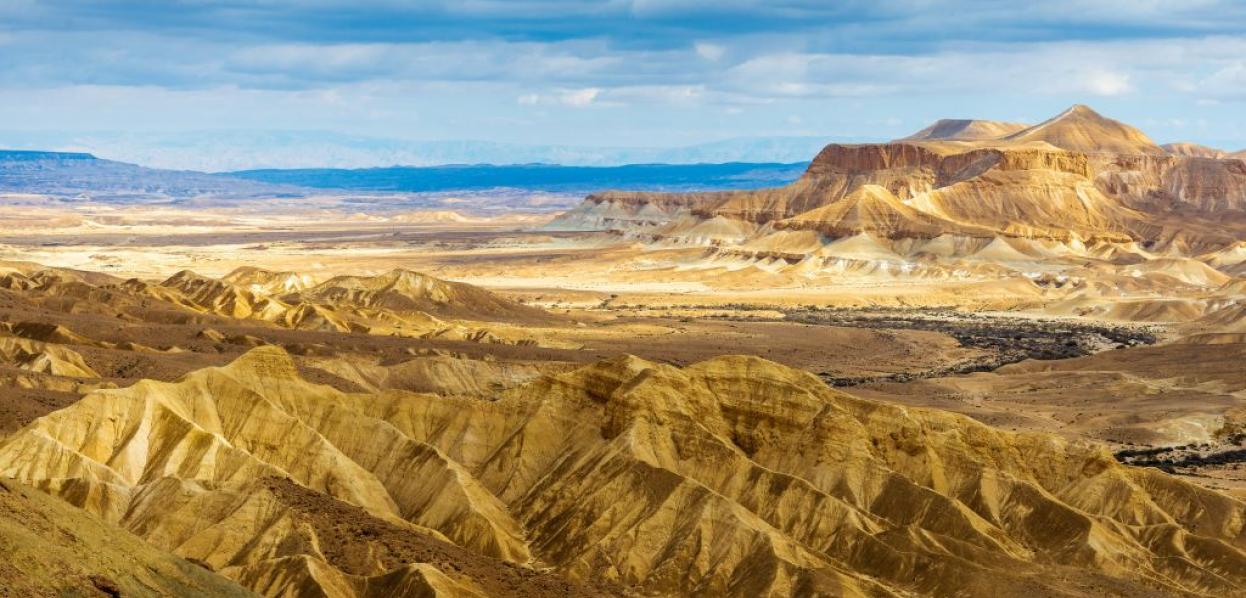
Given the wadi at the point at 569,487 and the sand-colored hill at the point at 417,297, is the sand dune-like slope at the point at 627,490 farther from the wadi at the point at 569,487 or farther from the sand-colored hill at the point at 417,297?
the sand-colored hill at the point at 417,297

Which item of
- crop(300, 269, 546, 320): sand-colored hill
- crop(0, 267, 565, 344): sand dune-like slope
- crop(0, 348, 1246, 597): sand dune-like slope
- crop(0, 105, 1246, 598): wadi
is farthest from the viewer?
crop(300, 269, 546, 320): sand-colored hill

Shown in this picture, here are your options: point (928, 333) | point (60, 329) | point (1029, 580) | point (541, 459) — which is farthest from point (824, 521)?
point (928, 333)

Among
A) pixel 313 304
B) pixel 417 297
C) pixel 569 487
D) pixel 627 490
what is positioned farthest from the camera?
pixel 417 297

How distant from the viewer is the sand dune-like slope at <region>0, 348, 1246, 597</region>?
44500 millimetres

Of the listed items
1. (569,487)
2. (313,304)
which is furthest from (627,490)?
(313,304)

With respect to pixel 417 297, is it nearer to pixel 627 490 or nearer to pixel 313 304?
pixel 313 304

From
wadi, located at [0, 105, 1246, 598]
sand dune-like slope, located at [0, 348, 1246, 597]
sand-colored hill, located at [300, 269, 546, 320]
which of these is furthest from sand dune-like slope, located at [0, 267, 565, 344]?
sand dune-like slope, located at [0, 348, 1246, 597]

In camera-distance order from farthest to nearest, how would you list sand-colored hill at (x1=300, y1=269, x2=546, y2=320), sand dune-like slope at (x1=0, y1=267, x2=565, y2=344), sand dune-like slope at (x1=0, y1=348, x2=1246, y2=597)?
sand-colored hill at (x1=300, y1=269, x2=546, y2=320) → sand dune-like slope at (x1=0, y1=267, x2=565, y2=344) → sand dune-like slope at (x1=0, y1=348, x2=1246, y2=597)

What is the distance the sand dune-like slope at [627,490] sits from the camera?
44500 millimetres

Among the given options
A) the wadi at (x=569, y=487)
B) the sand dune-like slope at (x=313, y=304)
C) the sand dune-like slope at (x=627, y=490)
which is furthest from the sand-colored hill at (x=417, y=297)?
the sand dune-like slope at (x=627, y=490)

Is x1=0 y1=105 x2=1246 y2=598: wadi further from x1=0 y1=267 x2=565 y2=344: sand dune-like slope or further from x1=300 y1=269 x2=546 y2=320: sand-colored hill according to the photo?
x1=300 y1=269 x2=546 y2=320: sand-colored hill

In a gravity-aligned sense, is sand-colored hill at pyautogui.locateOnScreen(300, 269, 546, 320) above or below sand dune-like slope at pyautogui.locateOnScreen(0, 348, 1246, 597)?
below

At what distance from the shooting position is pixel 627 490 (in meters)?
49.4

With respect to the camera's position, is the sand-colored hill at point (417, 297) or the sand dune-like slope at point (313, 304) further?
the sand-colored hill at point (417, 297)
